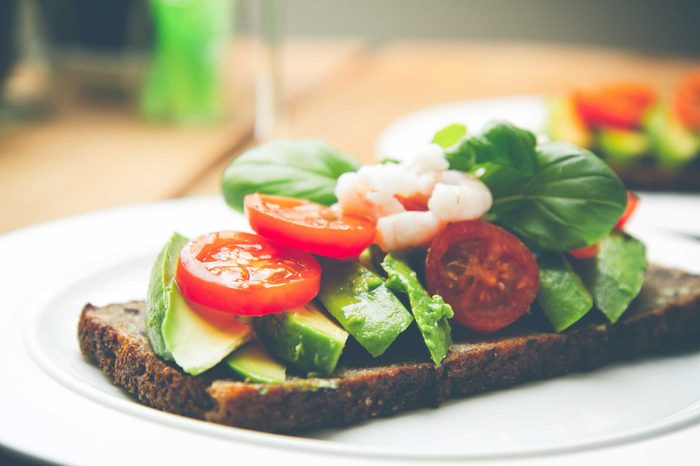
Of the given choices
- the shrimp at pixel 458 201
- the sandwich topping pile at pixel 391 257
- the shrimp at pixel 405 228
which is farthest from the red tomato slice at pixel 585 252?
the shrimp at pixel 405 228

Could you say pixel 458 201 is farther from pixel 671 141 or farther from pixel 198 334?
pixel 671 141

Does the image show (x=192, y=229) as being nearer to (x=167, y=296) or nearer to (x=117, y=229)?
(x=117, y=229)

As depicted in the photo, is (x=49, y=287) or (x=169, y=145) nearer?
(x=49, y=287)

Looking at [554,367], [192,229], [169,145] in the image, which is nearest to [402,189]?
[554,367]

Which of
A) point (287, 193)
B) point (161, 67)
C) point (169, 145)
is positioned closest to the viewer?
point (287, 193)

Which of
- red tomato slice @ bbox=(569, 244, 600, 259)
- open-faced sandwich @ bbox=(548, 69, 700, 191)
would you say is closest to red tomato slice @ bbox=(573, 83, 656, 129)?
open-faced sandwich @ bbox=(548, 69, 700, 191)

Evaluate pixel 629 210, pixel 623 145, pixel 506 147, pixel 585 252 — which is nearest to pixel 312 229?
pixel 506 147
